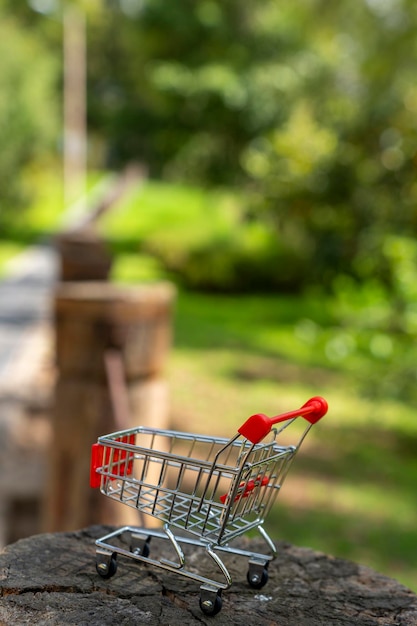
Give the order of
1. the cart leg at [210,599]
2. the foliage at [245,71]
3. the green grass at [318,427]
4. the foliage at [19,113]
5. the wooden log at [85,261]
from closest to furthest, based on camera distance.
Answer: the cart leg at [210,599] → the wooden log at [85,261] → the green grass at [318,427] → the foliage at [245,71] → the foliage at [19,113]

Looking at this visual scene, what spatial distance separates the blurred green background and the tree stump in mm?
3828

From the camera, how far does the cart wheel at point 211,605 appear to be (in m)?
1.93

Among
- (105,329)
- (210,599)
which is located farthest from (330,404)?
(210,599)

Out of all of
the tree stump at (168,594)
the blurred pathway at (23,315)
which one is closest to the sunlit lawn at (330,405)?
the blurred pathway at (23,315)

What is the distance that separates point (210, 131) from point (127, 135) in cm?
440

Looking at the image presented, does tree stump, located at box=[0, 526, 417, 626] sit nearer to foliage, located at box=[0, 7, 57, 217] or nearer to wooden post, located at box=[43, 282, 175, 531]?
wooden post, located at box=[43, 282, 175, 531]

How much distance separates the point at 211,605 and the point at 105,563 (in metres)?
0.34

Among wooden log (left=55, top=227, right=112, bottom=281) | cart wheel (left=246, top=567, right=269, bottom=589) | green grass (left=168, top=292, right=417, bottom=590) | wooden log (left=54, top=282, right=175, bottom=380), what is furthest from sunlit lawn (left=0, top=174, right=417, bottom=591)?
cart wheel (left=246, top=567, right=269, bottom=589)

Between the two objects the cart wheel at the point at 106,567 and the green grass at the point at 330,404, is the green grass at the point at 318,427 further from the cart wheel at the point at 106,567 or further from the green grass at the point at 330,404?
the cart wheel at the point at 106,567

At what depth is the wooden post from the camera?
4090 millimetres

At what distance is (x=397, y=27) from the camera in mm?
25422

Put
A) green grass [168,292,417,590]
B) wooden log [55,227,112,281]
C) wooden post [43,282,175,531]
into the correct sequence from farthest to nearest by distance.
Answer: green grass [168,292,417,590] → wooden log [55,227,112,281] → wooden post [43,282,175,531]

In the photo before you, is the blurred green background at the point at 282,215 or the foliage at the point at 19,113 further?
the foliage at the point at 19,113

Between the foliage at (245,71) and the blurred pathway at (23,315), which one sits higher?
the foliage at (245,71)
